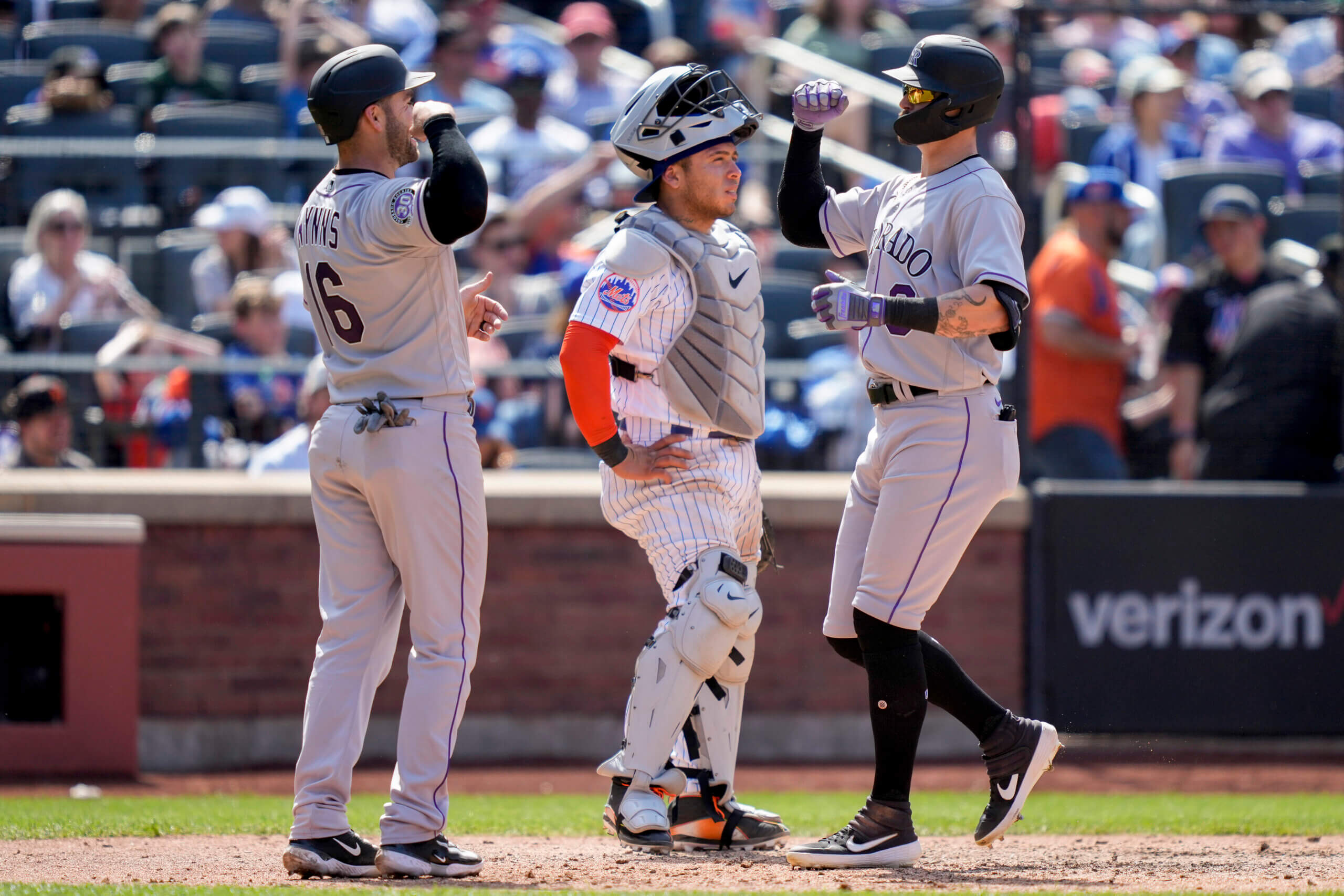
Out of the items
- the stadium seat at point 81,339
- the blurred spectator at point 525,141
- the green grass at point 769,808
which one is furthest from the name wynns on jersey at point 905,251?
the blurred spectator at point 525,141

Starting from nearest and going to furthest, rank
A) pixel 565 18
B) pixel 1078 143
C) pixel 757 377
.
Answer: pixel 757 377, pixel 1078 143, pixel 565 18

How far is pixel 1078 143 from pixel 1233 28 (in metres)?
3.83

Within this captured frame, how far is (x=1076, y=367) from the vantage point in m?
8.16

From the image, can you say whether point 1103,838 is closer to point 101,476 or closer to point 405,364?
point 405,364

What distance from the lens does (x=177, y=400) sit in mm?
8164

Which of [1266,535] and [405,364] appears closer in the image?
[405,364]

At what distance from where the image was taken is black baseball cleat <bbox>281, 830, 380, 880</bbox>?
4.27m

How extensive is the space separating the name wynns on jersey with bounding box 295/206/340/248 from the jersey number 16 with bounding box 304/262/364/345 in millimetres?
60

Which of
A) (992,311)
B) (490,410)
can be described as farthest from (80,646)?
(992,311)

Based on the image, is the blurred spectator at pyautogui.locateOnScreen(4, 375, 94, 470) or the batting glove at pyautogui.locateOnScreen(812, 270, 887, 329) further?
the blurred spectator at pyautogui.locateOnScreen(4, 375, 94, 470)

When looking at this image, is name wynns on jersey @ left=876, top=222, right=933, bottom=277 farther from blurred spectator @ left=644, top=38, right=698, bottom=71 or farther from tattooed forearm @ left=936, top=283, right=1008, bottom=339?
blurred spectator @ left=644, top=38, right=698, bottom=71

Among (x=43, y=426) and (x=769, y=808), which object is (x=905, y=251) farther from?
(x=43, y=426)

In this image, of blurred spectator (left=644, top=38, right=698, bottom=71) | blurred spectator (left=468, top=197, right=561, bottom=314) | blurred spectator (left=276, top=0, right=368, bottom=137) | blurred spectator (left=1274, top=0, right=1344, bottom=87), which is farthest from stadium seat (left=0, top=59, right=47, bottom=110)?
blurred spectator (left=1274, top=0, right=1344, bottom=87)

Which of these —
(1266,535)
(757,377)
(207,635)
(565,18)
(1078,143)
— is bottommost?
(207,635)
